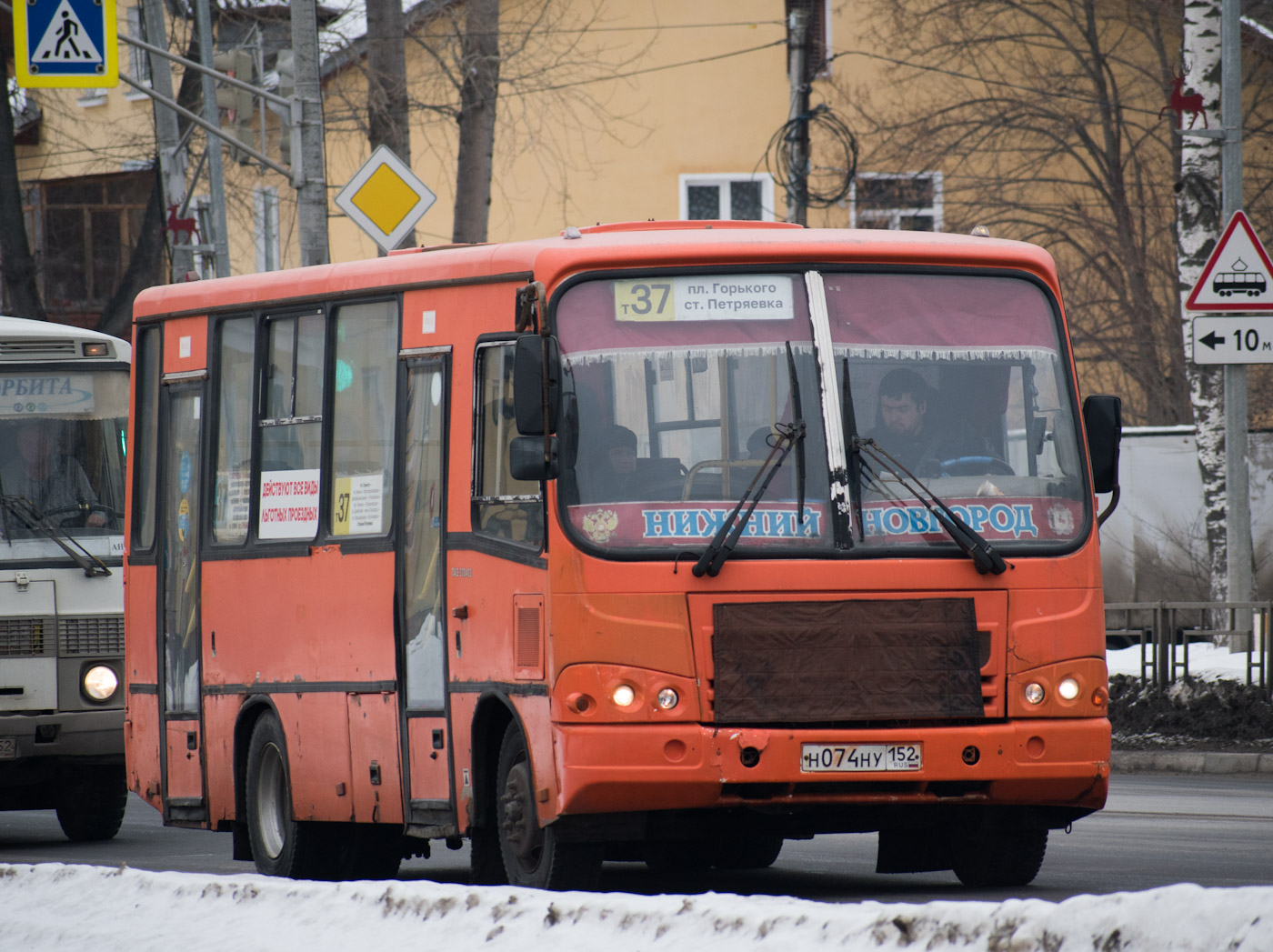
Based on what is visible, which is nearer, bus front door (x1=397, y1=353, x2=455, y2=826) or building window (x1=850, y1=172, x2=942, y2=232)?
bus front door (x1=397, y1=353, x2=455, y2=826)

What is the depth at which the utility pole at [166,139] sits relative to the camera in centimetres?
2950

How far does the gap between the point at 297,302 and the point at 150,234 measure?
20.9 meters

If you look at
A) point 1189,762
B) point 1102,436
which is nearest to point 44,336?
point 1102,436

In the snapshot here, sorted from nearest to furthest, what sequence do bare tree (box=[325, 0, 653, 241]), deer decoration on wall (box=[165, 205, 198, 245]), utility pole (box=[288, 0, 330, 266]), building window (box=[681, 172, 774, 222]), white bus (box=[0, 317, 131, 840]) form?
white bus (box=[0, 317, 131, 840]) → utility pole (box=[288, 0, 330, 266]) → bare tree (box=[325, 0, 653, 241]) → deer decoration on wall (box=[165, 205, 198, 245]) → building window (box=[681, 172, 774, 222])

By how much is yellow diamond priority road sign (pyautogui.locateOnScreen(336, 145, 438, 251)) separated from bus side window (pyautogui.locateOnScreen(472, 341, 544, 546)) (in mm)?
8410

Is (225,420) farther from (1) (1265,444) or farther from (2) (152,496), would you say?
(1) (1265,444)

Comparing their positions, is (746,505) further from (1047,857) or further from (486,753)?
(1047,857)

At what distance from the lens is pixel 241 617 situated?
1178cm

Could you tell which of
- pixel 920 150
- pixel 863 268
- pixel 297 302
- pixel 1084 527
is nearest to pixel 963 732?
pixel 1084 527

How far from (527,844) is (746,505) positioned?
5.17 ft

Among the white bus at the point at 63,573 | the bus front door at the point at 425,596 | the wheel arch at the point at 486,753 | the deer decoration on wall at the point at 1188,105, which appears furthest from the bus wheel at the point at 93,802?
the deer decoration on wall at the point at 1188,105

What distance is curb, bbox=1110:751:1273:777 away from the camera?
1659cm

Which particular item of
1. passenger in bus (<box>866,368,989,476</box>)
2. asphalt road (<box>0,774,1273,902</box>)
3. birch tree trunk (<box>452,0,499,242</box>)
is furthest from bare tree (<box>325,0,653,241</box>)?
passenger in bus (<box>866,368,989,476</box>)

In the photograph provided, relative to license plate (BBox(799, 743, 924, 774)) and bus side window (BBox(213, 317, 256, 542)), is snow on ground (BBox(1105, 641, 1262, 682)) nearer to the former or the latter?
bus side window (BBox(213, 317, 256, 542))
